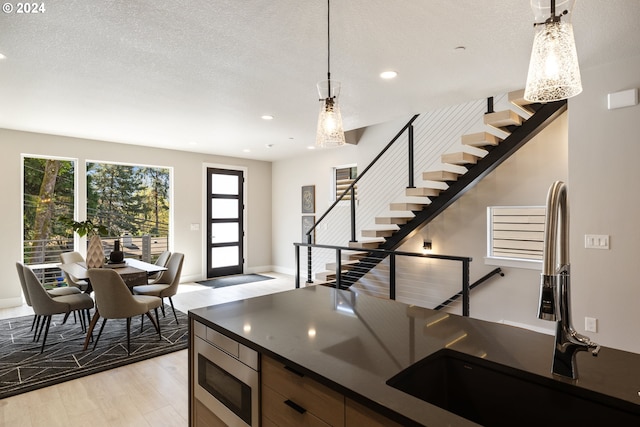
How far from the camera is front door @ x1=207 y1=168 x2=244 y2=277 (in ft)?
25.3

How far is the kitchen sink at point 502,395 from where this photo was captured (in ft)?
3.10

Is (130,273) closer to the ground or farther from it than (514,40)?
closer to the ground

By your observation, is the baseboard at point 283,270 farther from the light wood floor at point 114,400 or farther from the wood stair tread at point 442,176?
A: the light wood floor at point 114,400

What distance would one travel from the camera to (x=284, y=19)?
2.42 metres

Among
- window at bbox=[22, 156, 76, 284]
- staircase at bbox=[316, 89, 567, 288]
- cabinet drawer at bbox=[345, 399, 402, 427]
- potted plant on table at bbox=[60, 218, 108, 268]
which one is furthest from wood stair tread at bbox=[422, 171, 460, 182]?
window at bbox=[22, 156, 76, 284]

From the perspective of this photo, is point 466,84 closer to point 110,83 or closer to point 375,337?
point 375,337

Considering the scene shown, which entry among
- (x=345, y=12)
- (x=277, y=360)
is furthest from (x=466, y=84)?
(x=277, y=360)

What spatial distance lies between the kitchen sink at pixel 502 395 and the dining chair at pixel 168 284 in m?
3.79

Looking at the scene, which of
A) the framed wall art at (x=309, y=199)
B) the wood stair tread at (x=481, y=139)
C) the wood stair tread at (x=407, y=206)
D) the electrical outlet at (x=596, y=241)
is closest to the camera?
the electrical outlet at (x=596, y=241)

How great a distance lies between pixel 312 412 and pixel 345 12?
230cm

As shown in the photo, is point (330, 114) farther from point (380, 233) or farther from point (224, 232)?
point (224, 232)

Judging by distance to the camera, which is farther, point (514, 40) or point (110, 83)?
point (110, 83)

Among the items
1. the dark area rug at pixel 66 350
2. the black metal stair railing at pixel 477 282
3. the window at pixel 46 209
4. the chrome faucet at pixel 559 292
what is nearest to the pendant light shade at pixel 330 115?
the chrome faucet at pixel 559 292

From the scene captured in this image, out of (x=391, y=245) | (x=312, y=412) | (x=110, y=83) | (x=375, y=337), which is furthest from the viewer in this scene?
(x=391, y=245)
